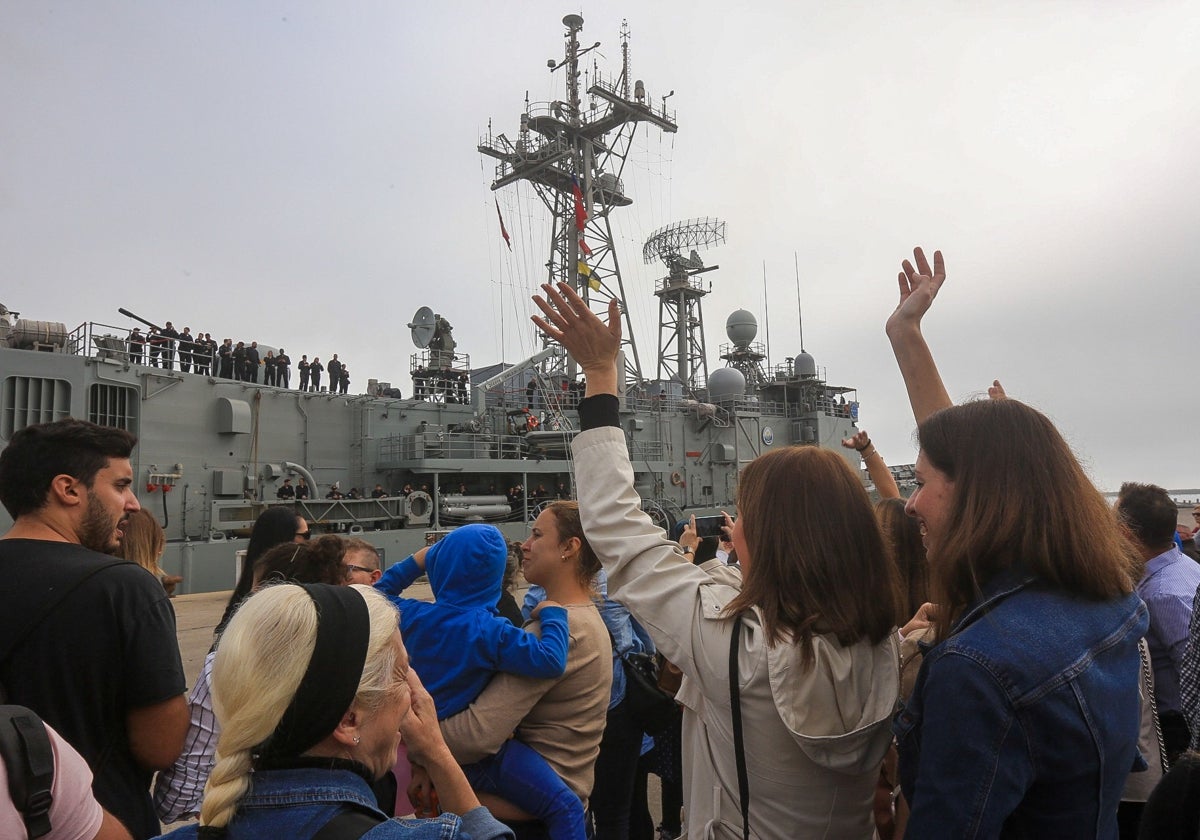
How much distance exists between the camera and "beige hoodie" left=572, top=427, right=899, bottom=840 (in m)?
1.56

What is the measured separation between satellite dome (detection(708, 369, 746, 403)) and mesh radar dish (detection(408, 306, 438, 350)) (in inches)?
407

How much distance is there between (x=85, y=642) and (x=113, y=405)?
13980 mm

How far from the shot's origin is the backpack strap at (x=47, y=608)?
194 cm

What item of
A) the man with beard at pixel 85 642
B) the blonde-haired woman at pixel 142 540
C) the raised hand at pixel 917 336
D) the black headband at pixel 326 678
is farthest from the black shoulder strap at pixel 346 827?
the blonde-haired woman at pixel 142 540

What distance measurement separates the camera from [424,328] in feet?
64.6

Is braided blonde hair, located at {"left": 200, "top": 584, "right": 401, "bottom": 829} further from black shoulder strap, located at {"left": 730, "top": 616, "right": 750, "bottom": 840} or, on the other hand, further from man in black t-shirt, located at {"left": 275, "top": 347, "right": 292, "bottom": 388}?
man in black t-shirt, located at {"left": 275, "top": 347, "right": 292, "bottom": 388}

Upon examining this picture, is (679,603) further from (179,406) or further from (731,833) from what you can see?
(179,406)

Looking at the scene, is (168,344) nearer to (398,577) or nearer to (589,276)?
(589,276)

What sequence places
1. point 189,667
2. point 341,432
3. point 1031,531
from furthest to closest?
point 341,432 → point 189,667 → point 1031,531

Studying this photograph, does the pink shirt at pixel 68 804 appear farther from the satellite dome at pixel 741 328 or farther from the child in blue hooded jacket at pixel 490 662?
the satellite dome at pixel 741 328

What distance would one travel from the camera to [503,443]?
1941cm

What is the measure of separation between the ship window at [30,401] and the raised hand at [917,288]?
14.2m

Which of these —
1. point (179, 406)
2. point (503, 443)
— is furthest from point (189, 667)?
point (503, 443)

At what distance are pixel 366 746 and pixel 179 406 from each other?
15548 millimetres
